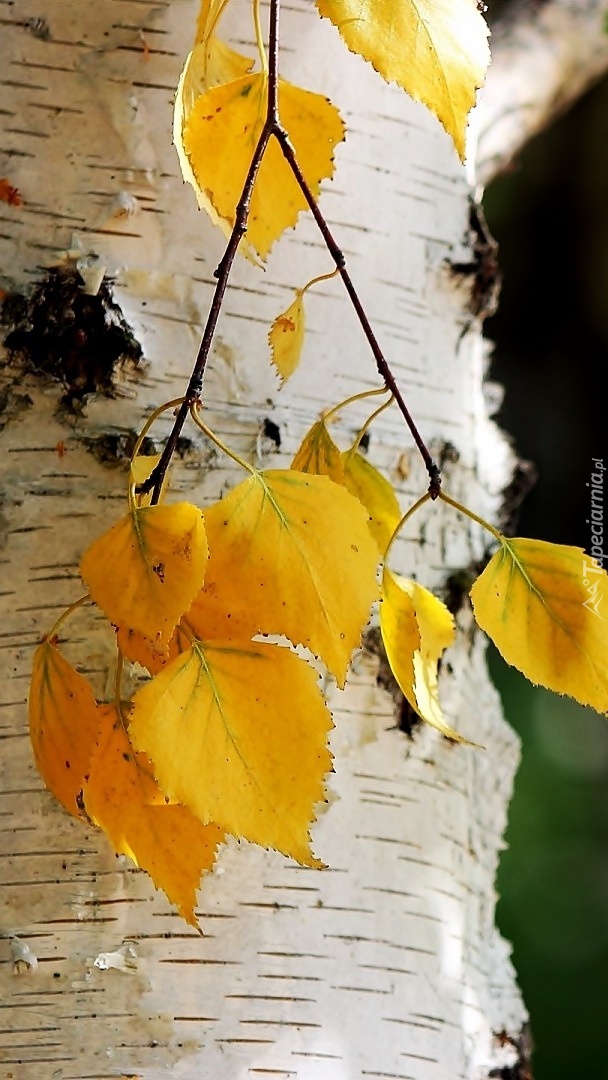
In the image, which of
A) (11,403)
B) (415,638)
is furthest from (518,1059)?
(11,403)

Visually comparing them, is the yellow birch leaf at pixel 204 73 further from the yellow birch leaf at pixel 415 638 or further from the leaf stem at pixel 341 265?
the yellow birch leaf at pixel 415 638

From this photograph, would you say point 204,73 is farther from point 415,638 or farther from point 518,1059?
point 518,1059

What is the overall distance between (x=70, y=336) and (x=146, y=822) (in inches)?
7.7

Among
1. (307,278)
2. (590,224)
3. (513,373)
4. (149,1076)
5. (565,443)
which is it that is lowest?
(149,1076)

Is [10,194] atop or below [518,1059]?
atop

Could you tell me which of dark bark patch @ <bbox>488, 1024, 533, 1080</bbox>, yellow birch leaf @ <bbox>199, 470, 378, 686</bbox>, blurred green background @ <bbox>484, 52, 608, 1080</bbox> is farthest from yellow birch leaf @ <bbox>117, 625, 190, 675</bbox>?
blurred green background @ <bbox>484, 52, 608, 1080</bbox>

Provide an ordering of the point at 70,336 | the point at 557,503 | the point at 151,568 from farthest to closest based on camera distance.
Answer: the point at 557,503 → the point at 70,336 → the point at 151,568

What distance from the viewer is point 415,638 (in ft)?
1.13

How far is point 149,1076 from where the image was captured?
38 cm

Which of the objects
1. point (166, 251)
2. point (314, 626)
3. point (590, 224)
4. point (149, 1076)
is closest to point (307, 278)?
point (166, 251)

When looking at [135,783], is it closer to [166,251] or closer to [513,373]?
[166,251]

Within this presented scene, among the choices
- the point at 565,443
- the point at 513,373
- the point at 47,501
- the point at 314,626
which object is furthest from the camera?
the point at 513,373

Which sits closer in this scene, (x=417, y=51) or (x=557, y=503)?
(x=417, y=51)

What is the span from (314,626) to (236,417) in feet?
0.51
